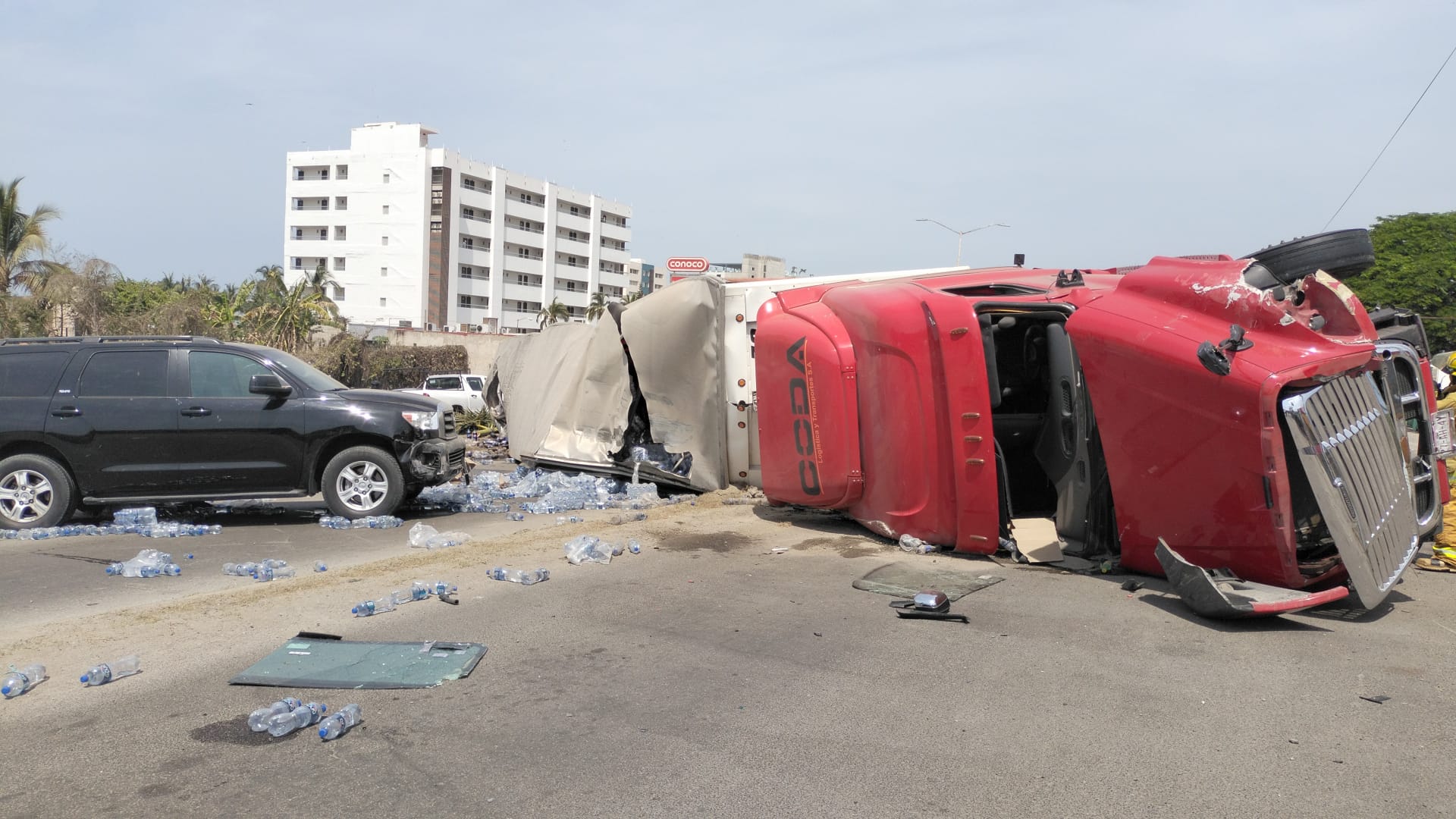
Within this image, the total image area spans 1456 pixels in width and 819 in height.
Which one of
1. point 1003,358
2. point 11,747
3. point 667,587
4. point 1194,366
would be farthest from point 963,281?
point 11,747

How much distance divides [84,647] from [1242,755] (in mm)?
5515

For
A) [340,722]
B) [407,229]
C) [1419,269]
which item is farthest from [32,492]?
[407,229]

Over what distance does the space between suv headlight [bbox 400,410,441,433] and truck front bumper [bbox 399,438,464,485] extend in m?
0.12

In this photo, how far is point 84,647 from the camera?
529 cm

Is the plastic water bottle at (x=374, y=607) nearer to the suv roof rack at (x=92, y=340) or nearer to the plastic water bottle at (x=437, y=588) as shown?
the plastic water bottle at (x=437, y=588)

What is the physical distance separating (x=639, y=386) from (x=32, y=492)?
6.13 m

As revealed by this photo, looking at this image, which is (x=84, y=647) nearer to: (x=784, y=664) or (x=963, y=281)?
(x=784, y=664)

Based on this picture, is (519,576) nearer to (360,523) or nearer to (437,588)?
(437,588)

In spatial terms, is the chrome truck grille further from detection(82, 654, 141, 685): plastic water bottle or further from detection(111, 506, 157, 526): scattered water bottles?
detection(111, 506, 157, 526): scattered water bottles

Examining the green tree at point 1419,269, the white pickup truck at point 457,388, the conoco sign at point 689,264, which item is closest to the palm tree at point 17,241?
the white pickup truck at point 457,388

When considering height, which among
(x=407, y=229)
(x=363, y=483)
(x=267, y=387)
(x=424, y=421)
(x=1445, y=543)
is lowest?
(x=1445, y=543)

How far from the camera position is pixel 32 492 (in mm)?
9289

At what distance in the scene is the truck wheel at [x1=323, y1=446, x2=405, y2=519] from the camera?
31.6 ft

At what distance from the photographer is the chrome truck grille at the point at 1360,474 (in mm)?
5586
